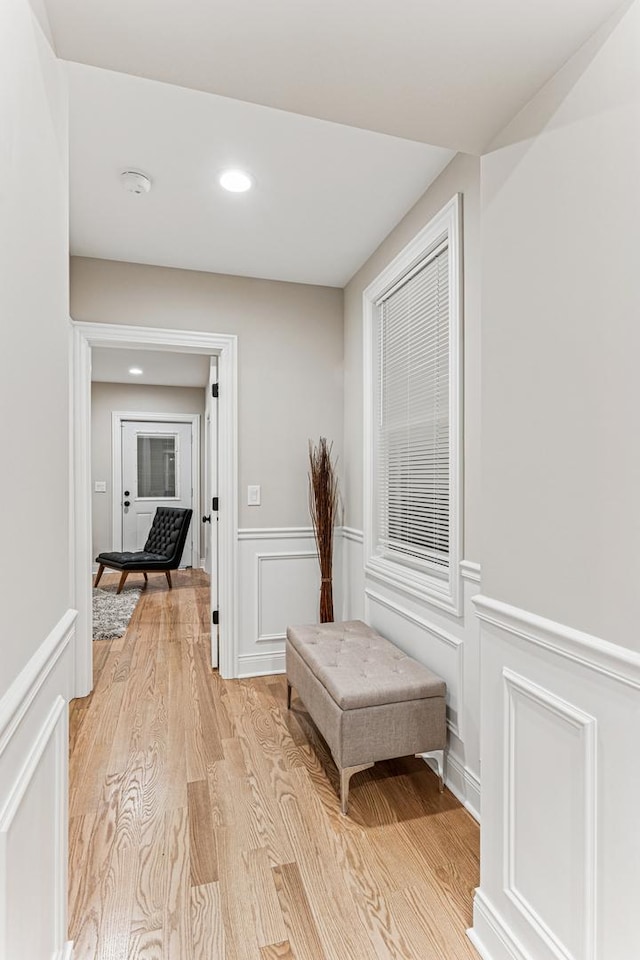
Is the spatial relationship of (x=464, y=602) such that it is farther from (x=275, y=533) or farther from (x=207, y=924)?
(x=275, y=533)

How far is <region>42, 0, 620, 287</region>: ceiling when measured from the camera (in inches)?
37.1

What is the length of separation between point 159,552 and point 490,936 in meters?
5.19

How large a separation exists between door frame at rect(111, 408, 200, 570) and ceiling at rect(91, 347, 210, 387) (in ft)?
1.39

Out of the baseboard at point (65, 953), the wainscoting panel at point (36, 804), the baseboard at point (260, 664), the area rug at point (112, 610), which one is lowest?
the area rug at point (112, 610)

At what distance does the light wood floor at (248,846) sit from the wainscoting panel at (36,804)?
0.37 metres

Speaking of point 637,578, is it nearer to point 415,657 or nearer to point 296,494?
point 415,657

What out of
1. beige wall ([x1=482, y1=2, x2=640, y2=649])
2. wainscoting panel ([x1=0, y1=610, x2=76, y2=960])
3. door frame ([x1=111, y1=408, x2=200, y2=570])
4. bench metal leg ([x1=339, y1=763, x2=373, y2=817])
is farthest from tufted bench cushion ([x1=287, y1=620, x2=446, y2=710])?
door frame ([x1=111, y1=408, x2=200, y2=570])

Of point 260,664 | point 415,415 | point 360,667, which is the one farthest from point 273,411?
point 360,667

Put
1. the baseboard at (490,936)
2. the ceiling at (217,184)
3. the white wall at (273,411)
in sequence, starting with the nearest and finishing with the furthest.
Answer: the baseboard at (490,936) < the ceiling at (217,184) < the white wall at (273,411)

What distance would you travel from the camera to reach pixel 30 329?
866mm

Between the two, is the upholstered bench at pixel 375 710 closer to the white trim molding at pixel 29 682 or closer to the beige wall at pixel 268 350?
the white trim molding at pixel 29 682

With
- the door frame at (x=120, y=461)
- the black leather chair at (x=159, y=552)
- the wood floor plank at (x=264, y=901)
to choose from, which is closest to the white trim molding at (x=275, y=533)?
the wood floor plank at (x=264, y=901)

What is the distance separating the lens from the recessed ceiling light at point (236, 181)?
2.09m

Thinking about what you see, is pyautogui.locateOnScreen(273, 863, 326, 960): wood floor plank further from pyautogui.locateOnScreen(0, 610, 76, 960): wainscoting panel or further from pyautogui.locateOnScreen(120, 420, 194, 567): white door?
pyautogui.locateOnScreen(120, 420, 194, 567): white door
